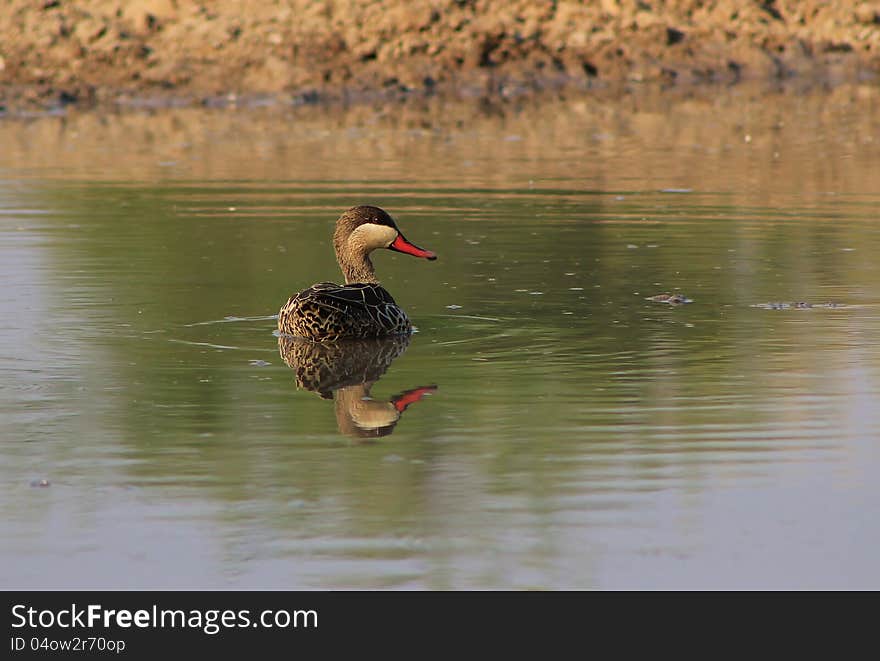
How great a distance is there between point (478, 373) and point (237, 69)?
34.0m

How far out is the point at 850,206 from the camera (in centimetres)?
2030

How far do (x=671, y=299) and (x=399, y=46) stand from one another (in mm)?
32226

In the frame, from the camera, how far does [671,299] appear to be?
549 inches

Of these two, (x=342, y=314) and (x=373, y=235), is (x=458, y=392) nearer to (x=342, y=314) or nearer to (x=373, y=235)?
(x=342, y=314)

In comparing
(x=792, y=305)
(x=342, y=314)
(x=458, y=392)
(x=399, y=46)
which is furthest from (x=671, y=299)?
(x=399, y=46)

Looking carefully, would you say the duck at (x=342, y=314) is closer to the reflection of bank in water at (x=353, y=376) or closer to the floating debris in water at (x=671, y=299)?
the reflection of bank in water at (x=353, y=376)

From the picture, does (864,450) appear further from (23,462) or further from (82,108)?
(82,108)

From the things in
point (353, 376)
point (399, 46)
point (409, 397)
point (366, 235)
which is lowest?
point (399, 46)

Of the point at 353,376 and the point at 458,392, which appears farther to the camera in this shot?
the point at 353,376

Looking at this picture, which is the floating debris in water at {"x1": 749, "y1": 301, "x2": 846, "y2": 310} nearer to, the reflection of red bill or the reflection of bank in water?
the reflection of bank in water

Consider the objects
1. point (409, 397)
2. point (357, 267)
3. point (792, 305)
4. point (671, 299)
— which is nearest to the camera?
point (409, 397)

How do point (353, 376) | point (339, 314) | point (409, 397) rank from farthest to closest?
point (339, 314) → point (353, 376) → point (409, 397)

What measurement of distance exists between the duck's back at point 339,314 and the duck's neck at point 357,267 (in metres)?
1.08

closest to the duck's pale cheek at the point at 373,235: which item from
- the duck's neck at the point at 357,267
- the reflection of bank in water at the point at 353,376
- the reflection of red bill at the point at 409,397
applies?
the duck's neck at the point at 357,267
